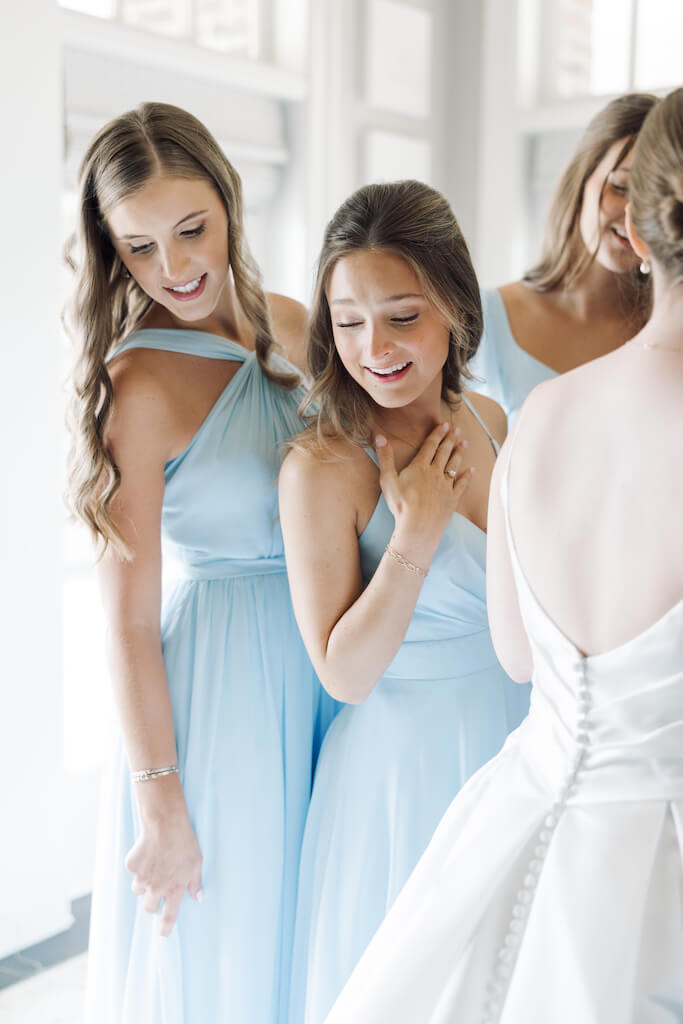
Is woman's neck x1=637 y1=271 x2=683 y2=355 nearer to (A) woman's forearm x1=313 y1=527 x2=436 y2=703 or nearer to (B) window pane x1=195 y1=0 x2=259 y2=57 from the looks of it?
(A) woman's forearm x1=313 y1=527 x2=436 y2=703

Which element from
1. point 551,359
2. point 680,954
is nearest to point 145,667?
point 680,954

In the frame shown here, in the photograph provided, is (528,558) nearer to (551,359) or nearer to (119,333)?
(119,333)

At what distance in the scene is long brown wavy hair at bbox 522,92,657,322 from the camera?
1.80 meters

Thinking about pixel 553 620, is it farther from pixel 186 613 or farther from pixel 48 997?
pixel 48 997

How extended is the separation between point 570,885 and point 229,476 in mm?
792

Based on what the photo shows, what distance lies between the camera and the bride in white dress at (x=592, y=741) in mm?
882

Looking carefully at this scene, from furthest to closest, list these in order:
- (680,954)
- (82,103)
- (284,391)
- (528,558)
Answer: (82,103)
(284,391)
(528,558)
(680,954)

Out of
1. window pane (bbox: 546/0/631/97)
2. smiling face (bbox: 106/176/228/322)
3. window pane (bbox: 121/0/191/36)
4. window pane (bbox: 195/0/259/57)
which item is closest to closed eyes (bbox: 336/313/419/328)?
smiling face (bbox: 106/176/228/322)

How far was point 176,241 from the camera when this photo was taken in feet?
4.82

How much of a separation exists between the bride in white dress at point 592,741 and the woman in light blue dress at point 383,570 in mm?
333

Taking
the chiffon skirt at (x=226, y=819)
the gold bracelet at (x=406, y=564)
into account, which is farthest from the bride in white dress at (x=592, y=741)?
the chiffon skirt at (x=226, y=819)

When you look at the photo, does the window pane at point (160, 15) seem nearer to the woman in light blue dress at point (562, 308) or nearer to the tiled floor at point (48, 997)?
the woman in light blue dress at point (562, 308)

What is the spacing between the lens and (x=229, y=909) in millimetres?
1492

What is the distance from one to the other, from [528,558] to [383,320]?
18.3 inches
